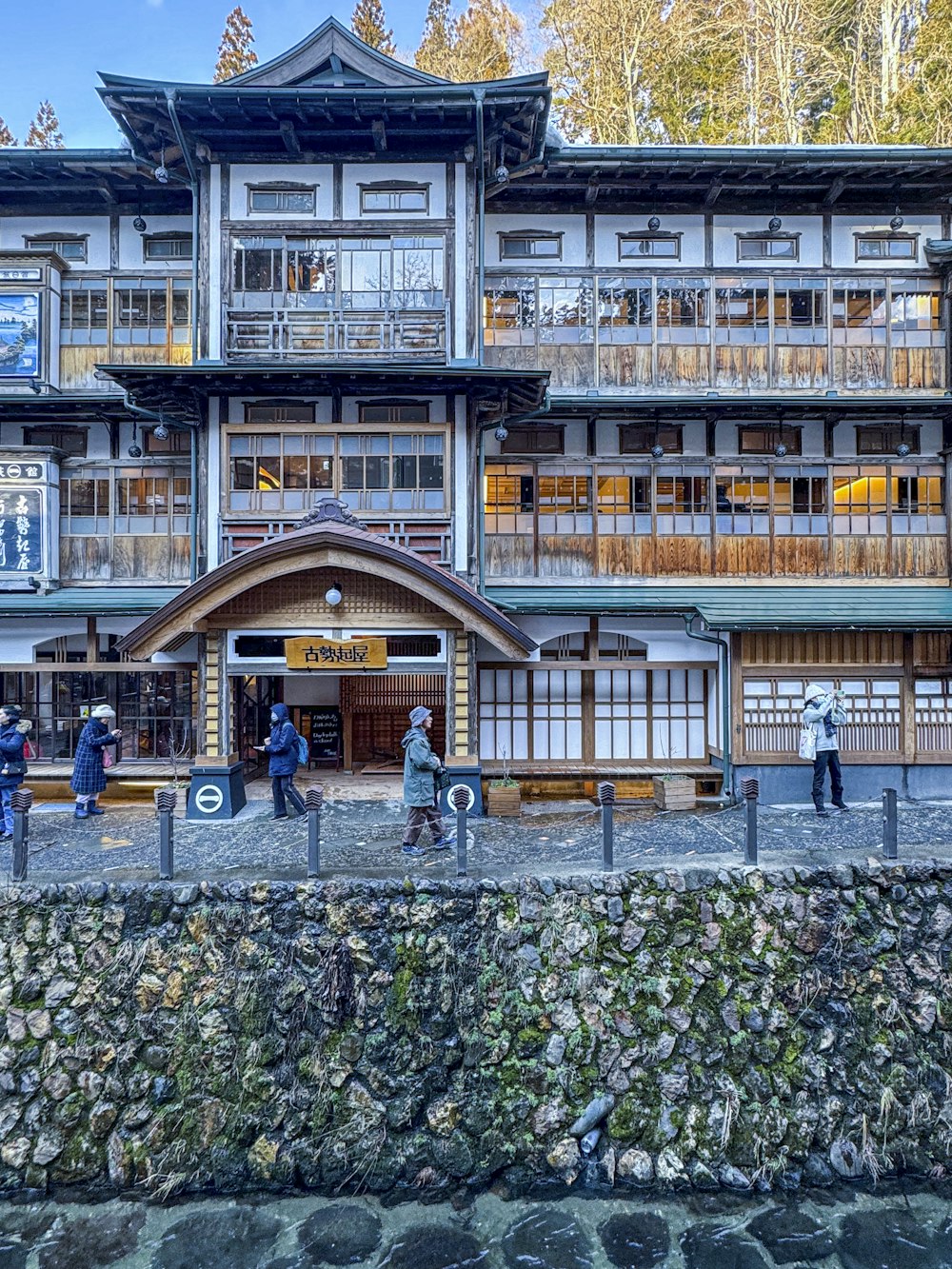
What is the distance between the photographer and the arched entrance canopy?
1166 cm

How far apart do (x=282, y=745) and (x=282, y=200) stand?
38.4ft

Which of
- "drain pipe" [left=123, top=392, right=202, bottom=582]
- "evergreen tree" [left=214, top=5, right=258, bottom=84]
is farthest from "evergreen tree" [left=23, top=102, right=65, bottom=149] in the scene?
"drain pipe" [left=123, top=392, right=202, bottom=582]

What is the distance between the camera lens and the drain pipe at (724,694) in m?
13.6

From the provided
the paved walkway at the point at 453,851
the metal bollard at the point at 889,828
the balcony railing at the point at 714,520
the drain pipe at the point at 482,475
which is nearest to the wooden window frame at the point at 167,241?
the drain pipe at the point at 482,475

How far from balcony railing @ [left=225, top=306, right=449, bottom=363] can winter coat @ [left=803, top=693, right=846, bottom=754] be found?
10153 mm

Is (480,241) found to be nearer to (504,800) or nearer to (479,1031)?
(504,800)

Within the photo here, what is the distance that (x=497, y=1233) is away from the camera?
6781 mm

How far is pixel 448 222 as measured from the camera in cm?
1377

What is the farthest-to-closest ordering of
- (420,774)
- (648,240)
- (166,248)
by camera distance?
1. (166,248)
2. (648,240)
3. (420,774)

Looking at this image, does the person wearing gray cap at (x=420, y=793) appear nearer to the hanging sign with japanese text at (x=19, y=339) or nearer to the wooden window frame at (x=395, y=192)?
the wooden window frame at (x=395, y=192)

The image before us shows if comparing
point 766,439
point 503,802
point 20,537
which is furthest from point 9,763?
point 766,439

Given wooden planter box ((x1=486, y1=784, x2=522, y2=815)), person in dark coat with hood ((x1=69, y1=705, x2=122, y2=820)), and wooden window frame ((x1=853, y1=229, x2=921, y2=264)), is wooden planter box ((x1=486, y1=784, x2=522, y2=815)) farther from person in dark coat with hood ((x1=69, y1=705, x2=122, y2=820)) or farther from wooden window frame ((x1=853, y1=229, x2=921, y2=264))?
wooden window frame ((x1=853, y1=229, x2=921, y2=264))

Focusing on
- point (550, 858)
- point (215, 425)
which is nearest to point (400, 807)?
point (550, 858)

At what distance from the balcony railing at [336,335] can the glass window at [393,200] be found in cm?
252
